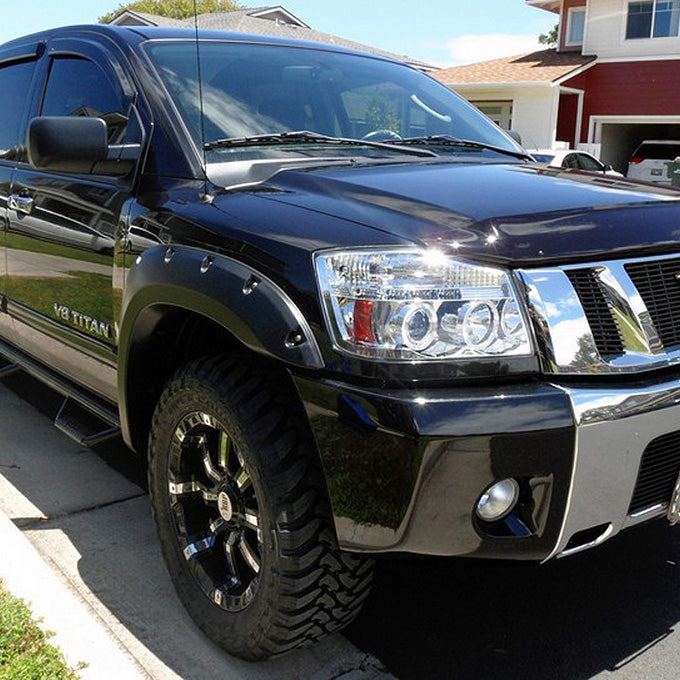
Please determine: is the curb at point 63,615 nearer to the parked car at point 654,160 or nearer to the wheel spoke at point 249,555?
the wheel spoke at point 249,555

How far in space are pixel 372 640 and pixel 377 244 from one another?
1315 mm

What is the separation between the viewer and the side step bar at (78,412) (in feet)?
10.5

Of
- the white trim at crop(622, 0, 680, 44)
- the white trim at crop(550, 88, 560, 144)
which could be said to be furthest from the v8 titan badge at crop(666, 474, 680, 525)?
the white trim at crop(622, 0, 680, 44)

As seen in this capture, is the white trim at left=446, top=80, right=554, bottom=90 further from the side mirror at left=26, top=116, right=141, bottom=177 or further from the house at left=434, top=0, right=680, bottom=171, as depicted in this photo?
the side mirror at left=26, top=116, right=141, bottom=177

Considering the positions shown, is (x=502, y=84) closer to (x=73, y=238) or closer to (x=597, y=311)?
(x=73, y=238)

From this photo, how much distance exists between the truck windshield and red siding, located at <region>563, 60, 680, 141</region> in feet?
75.8

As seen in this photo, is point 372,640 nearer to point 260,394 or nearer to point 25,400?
point 260,394

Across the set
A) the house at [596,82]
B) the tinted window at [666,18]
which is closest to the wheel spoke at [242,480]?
the house at [596,82]

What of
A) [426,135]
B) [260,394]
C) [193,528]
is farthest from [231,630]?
[426,135]

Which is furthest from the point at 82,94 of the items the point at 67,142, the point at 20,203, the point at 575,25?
the point at 575,25

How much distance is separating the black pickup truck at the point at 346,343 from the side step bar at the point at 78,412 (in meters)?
0.19

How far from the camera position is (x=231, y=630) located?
2443mm

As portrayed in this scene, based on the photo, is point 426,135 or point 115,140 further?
point 426,135

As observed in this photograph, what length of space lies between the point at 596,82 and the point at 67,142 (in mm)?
25972
